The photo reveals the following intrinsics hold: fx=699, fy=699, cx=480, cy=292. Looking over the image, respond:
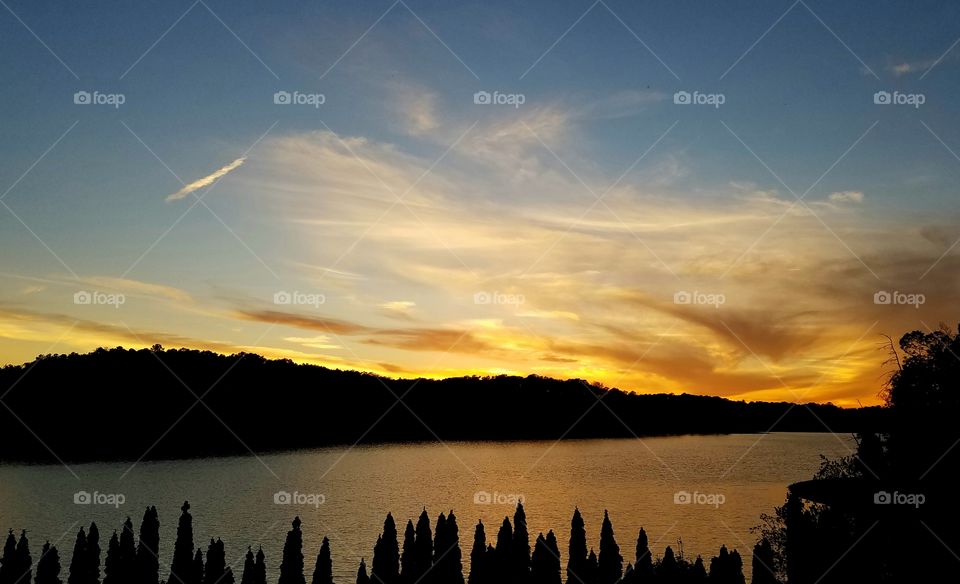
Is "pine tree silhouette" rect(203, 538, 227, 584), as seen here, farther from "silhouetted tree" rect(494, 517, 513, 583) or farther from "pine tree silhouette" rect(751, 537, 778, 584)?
"pine tree silhouette" rect(751, 537, 778, 584)

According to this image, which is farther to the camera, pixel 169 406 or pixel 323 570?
pixel 169 406

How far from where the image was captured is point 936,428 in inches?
1288

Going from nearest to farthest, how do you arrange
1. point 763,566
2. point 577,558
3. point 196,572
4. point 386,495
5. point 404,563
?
point 763,566 < point 577,558 < point 196,572 < point 404,563 < point 386,495

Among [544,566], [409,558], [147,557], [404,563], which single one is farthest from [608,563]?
[147,557]

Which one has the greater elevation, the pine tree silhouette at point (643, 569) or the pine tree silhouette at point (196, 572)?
the pine tree silhouette at point (196, 572)

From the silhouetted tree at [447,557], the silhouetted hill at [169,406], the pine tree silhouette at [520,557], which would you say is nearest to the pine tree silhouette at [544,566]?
the pine tree silhouette at [520,557]

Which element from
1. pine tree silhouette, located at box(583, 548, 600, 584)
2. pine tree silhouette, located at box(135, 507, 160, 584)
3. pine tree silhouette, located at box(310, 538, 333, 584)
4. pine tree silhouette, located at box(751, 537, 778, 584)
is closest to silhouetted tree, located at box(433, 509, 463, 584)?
pine tree silhouette, located at box(310, 538, 333, 584)

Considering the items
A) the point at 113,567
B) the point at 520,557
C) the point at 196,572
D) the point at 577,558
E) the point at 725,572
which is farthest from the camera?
the point at 113,567

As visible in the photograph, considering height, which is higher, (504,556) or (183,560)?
(183,560)

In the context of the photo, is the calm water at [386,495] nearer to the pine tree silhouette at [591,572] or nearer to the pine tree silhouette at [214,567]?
the pine tree silhouette at [214,567]

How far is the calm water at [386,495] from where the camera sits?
64375mm

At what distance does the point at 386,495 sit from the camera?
96.2 metres

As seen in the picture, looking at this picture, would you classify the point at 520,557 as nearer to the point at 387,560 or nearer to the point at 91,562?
the point at 387,560

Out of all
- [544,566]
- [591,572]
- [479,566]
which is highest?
[479,566]
